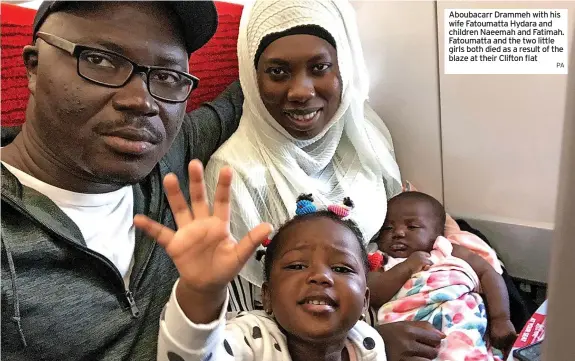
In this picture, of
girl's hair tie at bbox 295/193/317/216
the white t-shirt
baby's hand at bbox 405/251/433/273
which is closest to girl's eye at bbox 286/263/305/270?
girl's hair tie at bbox 295/193/317/216

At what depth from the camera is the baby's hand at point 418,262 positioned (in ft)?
4.16

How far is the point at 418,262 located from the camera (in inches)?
50.1

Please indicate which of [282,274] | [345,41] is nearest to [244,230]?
[282,274]

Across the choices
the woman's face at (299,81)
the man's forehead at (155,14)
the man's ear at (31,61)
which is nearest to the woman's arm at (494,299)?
the woman's face at (299,81)

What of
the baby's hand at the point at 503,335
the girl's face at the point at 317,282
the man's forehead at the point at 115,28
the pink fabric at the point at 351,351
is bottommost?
the baby's hand at the point at 503,335

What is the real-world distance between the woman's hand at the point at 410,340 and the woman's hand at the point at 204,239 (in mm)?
556

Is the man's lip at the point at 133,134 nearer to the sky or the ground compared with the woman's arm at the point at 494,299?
nearer to the sky

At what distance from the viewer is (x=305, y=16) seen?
1235 millimetres

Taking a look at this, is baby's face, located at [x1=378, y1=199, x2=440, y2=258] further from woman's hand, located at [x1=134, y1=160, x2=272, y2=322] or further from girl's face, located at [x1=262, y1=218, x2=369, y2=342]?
woman's hand, located at [x1=134, y1=160, x2=272, y2=322]

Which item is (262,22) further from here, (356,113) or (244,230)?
(244,230)

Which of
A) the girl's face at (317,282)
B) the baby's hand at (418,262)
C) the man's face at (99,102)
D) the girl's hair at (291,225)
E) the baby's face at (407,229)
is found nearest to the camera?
the man's face at (99,102)

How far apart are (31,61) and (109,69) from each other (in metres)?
0.12

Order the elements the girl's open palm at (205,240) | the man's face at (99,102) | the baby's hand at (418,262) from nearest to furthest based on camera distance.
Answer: the girl's open palm at (205,240)
the man's face at (99,102)
the baby's hand at (418,262)

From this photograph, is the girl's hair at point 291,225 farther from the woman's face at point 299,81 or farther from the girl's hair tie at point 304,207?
the woman's face at point 299,81
